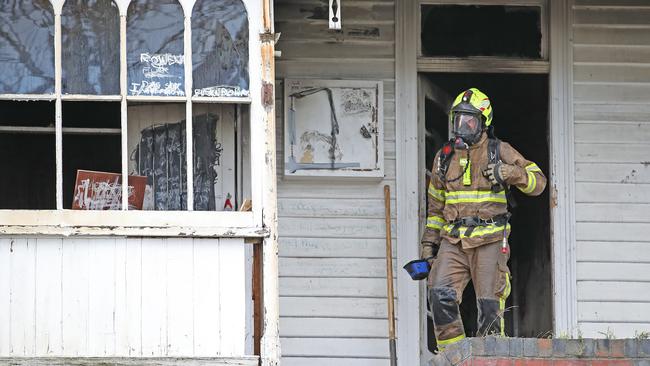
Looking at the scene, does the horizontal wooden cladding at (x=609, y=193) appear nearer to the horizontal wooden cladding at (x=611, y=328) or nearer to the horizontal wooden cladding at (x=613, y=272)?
the horizontal wooden cladding at (x=613, y=272)

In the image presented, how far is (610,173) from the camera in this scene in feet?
36.6

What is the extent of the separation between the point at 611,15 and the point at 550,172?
1.39 m

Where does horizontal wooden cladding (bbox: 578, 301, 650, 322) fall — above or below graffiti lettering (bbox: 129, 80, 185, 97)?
below

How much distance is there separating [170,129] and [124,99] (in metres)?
0.42

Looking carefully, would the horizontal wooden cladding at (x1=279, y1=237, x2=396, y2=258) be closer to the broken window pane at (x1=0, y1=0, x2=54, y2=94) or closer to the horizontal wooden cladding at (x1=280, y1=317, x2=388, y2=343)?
the horizontal wooden cladding at (x1=280, y1=317, x2=388, y2=343)

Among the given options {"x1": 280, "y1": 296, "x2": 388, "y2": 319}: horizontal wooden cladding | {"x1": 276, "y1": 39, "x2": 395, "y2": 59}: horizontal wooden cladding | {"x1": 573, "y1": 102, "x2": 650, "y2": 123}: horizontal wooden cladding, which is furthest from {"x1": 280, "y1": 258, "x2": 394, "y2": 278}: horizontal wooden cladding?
{"x1": 573, "y1": 102, "x2": 650, "y2": 123}: horizontal wooden cladding

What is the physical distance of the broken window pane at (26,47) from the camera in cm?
885

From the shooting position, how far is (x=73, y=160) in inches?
376

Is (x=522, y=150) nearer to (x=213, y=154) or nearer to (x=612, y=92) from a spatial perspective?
(x=612, y=92)

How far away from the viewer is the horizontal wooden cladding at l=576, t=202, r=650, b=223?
11.1 meters

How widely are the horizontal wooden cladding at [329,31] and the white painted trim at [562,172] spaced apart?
144 centimetres

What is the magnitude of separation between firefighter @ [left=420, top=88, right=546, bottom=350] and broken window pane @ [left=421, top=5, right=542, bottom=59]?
129cm

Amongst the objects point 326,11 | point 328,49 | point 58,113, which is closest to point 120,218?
point 58,113

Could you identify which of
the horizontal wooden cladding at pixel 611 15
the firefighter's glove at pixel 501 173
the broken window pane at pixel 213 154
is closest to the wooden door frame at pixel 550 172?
the horizontal wooden cladding at pixel 611 15
